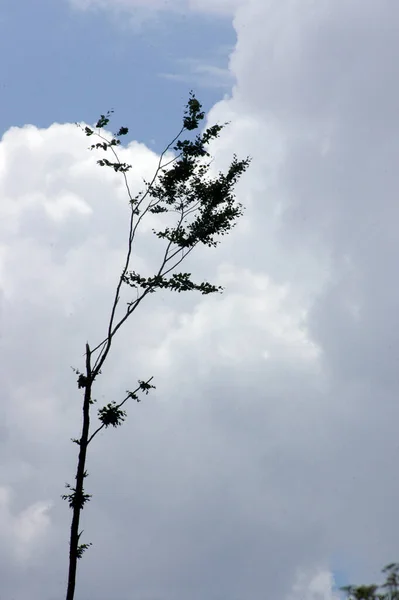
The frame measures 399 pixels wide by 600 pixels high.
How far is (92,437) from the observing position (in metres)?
22.3

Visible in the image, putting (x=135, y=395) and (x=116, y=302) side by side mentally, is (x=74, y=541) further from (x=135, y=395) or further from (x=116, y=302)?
(x=116, y=302)

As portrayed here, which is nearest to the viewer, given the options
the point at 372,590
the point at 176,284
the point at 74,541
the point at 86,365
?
the point at 74,541

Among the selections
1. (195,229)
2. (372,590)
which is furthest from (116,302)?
(372,590)

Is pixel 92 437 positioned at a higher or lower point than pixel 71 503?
higher

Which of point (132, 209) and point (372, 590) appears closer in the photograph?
point (132, 209)

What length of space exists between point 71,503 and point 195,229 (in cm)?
980

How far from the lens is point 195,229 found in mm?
24922

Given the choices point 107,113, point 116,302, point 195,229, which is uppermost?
point 107,113

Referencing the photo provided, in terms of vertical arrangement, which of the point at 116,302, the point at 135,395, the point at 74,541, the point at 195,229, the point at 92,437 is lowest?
the point at 74,541

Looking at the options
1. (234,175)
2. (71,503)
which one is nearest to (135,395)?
(71,503)

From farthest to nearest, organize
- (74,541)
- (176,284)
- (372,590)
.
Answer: (372,590)
(176,284)
(74,541)

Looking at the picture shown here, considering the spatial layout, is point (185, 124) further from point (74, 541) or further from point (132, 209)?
point (74, 541)

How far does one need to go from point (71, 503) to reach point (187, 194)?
35.7 feet

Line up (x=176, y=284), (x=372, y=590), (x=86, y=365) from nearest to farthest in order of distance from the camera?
(x=86, y=365)
(x=176, y=284)
(x=372, y=590)
